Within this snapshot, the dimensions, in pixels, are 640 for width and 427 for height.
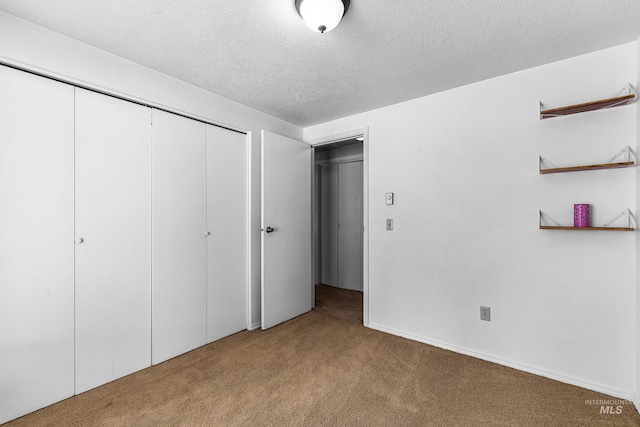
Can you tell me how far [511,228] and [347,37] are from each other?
1.88 m

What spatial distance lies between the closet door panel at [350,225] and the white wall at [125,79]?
1.84m

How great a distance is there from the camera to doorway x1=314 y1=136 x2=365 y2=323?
4484 millimetres

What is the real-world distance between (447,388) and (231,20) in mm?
2728

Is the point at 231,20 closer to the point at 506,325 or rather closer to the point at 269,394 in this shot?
the point at 269,394

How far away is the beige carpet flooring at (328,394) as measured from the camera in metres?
1.63

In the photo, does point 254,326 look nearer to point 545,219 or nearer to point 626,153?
point 545,219

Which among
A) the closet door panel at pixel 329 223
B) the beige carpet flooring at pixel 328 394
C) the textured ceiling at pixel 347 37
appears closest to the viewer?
the textured ceiling at pixel 347 37

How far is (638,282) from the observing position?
5.73ft

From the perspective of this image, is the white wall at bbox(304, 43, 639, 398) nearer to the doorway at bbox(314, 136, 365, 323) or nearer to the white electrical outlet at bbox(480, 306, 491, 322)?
the white electrical outlet at bbox(480, 306, 491, 322)


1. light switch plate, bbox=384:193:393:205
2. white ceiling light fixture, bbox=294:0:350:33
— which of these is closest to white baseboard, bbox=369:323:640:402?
light switch plate, bbox=384:193:393:205

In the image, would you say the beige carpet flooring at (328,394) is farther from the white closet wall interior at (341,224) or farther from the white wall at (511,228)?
the white closet wall interior at (341,224)

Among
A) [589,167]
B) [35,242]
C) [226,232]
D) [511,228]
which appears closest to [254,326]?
[226,232]

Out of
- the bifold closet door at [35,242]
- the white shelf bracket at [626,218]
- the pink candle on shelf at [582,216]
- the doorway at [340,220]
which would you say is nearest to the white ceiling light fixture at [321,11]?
the bifold closet door at [35,242]

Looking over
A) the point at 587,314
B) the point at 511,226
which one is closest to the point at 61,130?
the point at 511,226
